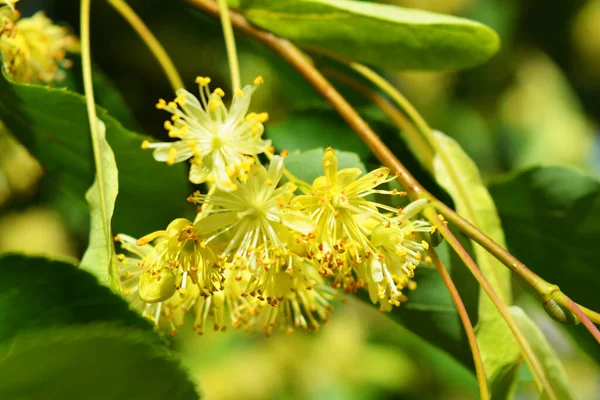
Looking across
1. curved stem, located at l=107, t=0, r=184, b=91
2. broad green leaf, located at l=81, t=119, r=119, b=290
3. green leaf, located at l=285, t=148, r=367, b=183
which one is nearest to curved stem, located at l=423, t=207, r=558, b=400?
green leaf, located at l=285, t=148, r=367, b=183

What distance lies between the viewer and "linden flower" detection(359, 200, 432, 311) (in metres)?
0.69

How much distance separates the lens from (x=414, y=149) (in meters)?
1.05

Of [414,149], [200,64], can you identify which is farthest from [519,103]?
[414,149]

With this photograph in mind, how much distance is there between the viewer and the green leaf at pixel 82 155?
77 cm

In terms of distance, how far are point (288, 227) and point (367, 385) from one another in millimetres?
1838

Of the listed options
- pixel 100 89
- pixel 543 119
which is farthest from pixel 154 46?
pixel 543 119

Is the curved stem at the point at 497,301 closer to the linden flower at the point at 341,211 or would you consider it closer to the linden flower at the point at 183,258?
the linden flower at the point at 341,211

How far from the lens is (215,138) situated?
2.29 feet

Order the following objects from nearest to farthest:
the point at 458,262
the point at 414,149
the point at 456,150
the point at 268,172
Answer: the point at 268,172 < the point at 458,262 < the point at 456,150 < the point at 414,149

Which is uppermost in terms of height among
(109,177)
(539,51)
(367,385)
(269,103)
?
(539,51)

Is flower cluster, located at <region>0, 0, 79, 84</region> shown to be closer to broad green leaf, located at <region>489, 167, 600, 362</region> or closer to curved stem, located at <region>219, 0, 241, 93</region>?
curved stem, located at <region>219, 0, 241, 93</region>

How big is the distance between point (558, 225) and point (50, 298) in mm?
784

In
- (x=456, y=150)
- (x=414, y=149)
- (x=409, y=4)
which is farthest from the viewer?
(x=409, y=4)

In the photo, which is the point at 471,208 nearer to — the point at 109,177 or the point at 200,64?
the point at 109,177
